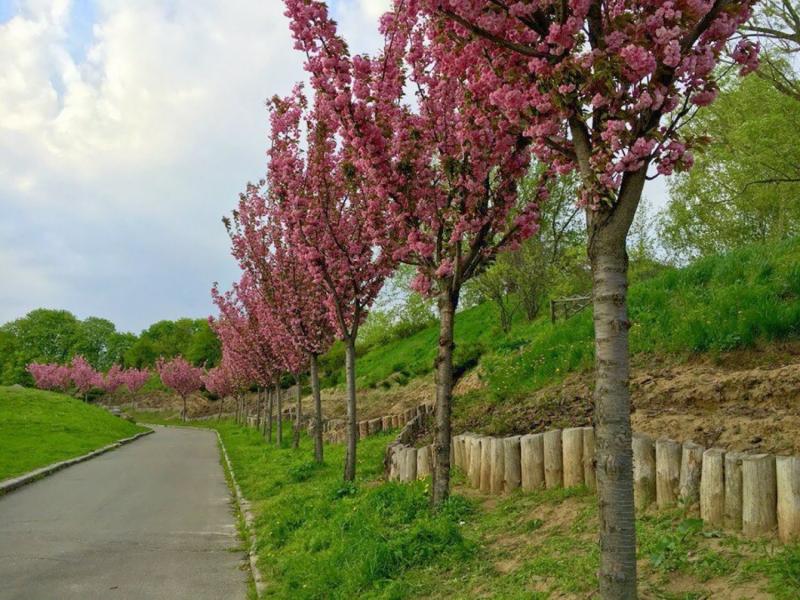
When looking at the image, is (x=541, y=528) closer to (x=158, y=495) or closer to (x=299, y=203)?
(x=299, y=203)

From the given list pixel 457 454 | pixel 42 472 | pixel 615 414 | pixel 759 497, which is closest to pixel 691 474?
pixel 759 497

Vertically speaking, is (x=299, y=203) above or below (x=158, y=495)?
above

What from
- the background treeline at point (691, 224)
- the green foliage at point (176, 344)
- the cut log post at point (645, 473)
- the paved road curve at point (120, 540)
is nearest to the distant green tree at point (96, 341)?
the green foliage at point (176, 344)

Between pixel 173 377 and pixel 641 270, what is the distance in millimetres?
51219

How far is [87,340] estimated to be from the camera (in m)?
112

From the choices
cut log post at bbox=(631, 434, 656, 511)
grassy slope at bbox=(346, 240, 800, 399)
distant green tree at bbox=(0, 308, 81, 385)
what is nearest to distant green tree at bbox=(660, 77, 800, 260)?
grassy slope at bbox=(346, 240, 800, 399)

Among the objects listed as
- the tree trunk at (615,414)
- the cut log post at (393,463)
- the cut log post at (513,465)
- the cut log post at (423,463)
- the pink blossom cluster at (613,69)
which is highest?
the pink blossom cluster at (613,69)

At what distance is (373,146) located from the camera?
8133mm

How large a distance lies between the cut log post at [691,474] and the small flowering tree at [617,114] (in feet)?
6.21

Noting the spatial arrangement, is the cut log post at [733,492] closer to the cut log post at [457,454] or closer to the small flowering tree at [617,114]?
the small flowering tree at [617,114]

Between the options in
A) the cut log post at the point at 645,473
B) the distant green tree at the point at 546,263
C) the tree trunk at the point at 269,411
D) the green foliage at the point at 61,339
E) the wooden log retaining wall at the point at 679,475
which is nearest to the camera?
the wooden log retaining wall at the point at 679,475

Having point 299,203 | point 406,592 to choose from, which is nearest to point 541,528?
point 406,592

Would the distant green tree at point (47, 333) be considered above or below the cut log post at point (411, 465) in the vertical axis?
above

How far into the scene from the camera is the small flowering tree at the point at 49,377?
7619 cm
